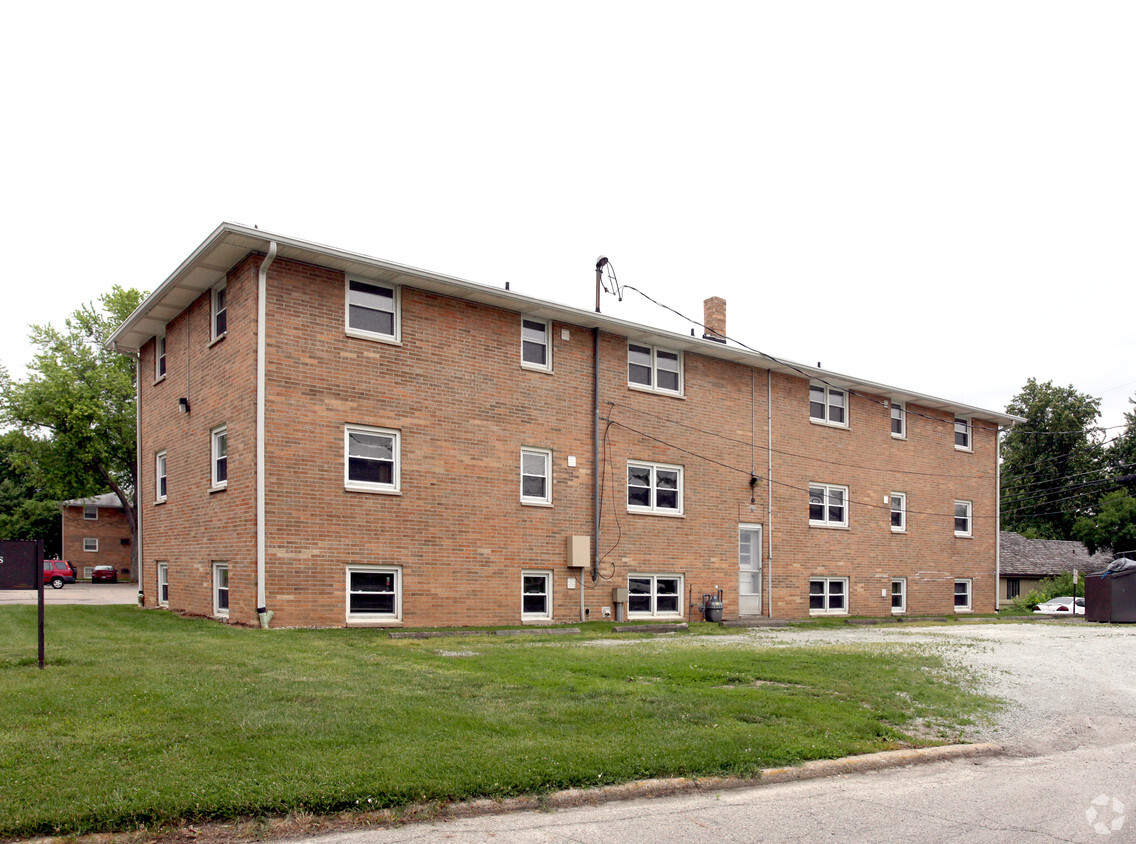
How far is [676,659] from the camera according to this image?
1200cm

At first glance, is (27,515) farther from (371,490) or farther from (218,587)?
(371,490)

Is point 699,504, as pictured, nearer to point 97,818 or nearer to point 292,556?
point 292,556

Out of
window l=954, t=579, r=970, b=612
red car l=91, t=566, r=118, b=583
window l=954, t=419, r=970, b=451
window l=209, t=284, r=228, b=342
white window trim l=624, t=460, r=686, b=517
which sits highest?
window l=209, t=284, r=228, b=342

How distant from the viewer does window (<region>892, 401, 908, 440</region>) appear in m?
28.7

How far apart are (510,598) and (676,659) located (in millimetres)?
7265

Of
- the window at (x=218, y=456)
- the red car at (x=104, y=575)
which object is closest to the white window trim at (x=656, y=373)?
the window at (x=218, y=456)

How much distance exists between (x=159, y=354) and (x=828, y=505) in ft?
60.9

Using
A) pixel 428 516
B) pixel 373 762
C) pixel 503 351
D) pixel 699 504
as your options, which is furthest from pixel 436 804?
pixel 699 504

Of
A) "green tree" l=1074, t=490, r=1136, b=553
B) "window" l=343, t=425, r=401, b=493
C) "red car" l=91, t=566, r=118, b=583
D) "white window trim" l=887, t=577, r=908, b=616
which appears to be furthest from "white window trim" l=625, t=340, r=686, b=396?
"red car" l=91, t=566, r=118, b=583

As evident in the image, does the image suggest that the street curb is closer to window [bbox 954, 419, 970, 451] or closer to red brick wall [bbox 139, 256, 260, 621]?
red brick wall [bbox 139, 256, 260, 621]

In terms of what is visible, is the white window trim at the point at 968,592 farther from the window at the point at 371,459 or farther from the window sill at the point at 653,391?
the window at the point at 371,459

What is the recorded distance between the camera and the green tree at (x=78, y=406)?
4019 centimetres

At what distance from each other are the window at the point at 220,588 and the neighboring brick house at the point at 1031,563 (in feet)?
141

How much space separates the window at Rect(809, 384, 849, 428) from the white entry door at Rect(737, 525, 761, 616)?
434cm
